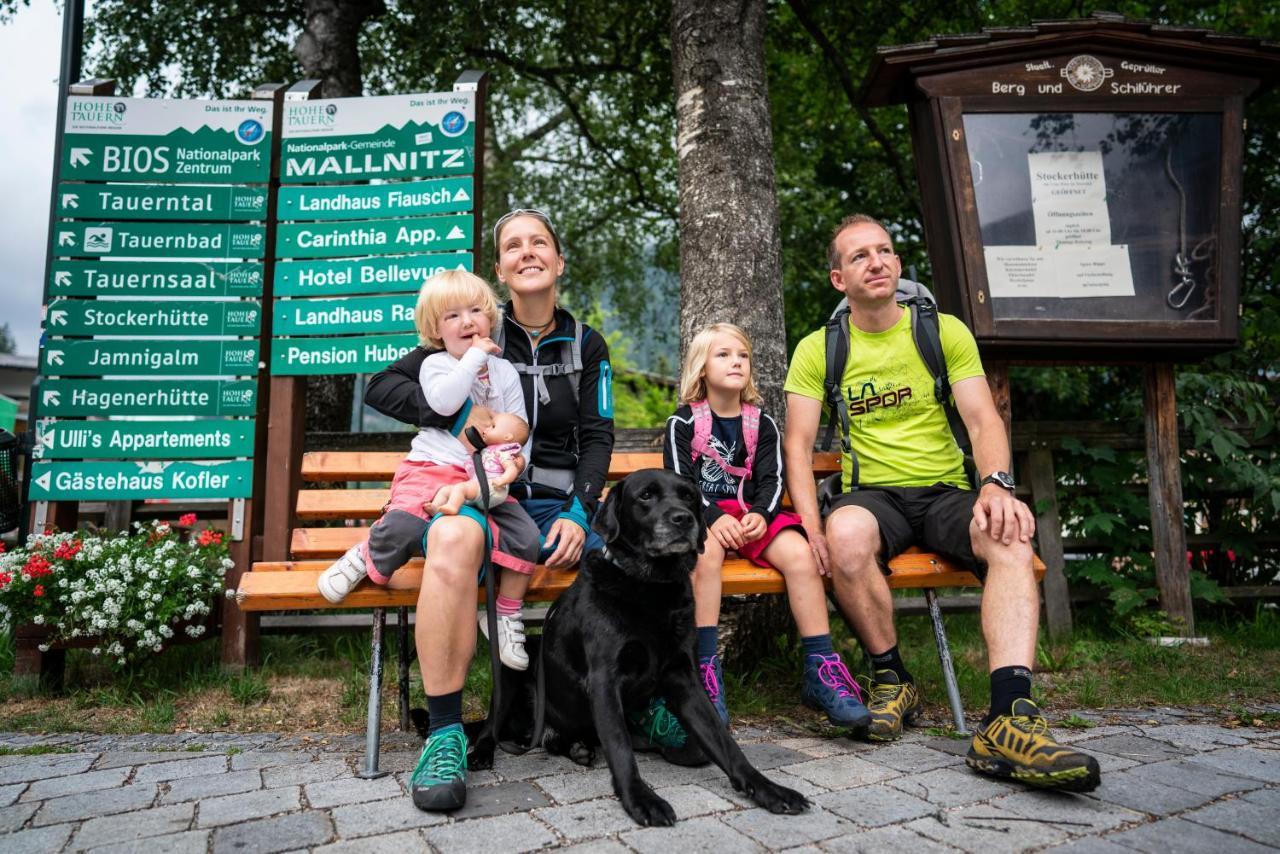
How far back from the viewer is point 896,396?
353 centimetres

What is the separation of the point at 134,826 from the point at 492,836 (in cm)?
103

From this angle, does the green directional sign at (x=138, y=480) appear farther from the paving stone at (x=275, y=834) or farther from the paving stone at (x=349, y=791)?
the paving stone at (x=275, y=834)

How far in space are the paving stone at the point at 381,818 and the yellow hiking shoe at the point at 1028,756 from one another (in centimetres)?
164

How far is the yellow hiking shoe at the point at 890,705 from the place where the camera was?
300 cm

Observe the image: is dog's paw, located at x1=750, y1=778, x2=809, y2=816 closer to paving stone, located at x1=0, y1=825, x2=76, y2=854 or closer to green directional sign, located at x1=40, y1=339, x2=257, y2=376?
paving stone, located at x1=0, y1=825, x2=76, y2=854

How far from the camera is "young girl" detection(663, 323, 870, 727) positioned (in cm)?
305

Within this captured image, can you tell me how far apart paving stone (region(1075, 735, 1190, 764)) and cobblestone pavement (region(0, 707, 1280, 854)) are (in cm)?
1

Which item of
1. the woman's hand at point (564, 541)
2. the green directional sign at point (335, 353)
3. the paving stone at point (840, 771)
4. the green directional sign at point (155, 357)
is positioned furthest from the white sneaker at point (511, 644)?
the green directional sign at point (155, 357)

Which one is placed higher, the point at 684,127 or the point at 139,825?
the point at 684,127

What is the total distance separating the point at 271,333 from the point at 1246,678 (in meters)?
5.48

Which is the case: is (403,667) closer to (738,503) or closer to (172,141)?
(738,503)

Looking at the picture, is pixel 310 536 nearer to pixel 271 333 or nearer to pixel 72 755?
pixel 72 755

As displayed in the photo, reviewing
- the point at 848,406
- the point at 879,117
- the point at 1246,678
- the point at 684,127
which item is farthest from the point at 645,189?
the point at 1246,678

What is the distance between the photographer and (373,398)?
3.01m
